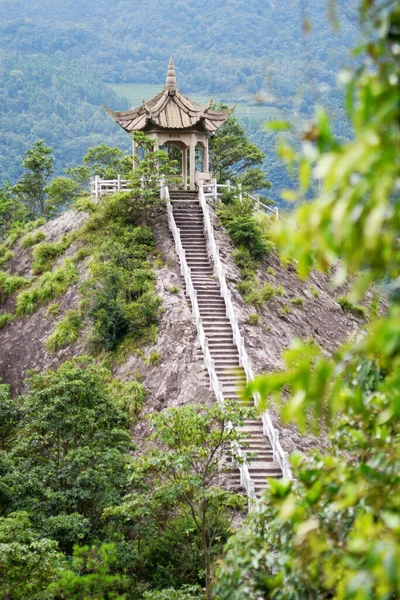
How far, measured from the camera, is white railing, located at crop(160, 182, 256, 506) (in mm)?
20547

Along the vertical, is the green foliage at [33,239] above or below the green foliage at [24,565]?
above

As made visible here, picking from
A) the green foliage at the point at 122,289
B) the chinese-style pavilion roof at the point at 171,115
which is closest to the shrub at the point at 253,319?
the green foliage at the point at 122,289

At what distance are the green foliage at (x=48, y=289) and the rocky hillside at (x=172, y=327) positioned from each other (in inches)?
6.9

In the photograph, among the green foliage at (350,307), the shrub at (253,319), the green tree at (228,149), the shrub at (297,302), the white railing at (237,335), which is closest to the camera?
the white railing at (237,335)

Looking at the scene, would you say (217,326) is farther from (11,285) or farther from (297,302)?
(11,285)

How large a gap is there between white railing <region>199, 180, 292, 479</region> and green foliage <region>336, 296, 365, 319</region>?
6063 millimetres

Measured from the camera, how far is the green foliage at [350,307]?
33.8 m

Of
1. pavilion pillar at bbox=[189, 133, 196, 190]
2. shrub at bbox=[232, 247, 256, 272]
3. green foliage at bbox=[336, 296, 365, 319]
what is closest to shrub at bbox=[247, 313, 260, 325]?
shrub at bbox=[232, 247, 256, 272]

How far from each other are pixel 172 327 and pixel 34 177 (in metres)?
37.3

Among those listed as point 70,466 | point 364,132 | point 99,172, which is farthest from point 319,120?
point 99,172

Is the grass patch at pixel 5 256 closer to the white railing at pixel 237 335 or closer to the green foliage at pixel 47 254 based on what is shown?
the green foliage at pixel 47 254

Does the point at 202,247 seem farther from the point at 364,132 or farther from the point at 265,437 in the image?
the point at 364,132

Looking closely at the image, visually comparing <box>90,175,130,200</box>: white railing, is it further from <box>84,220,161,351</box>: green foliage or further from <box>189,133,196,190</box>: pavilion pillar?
<box>84,220,161,351</box>: green foliage

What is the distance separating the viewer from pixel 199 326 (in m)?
26.2
